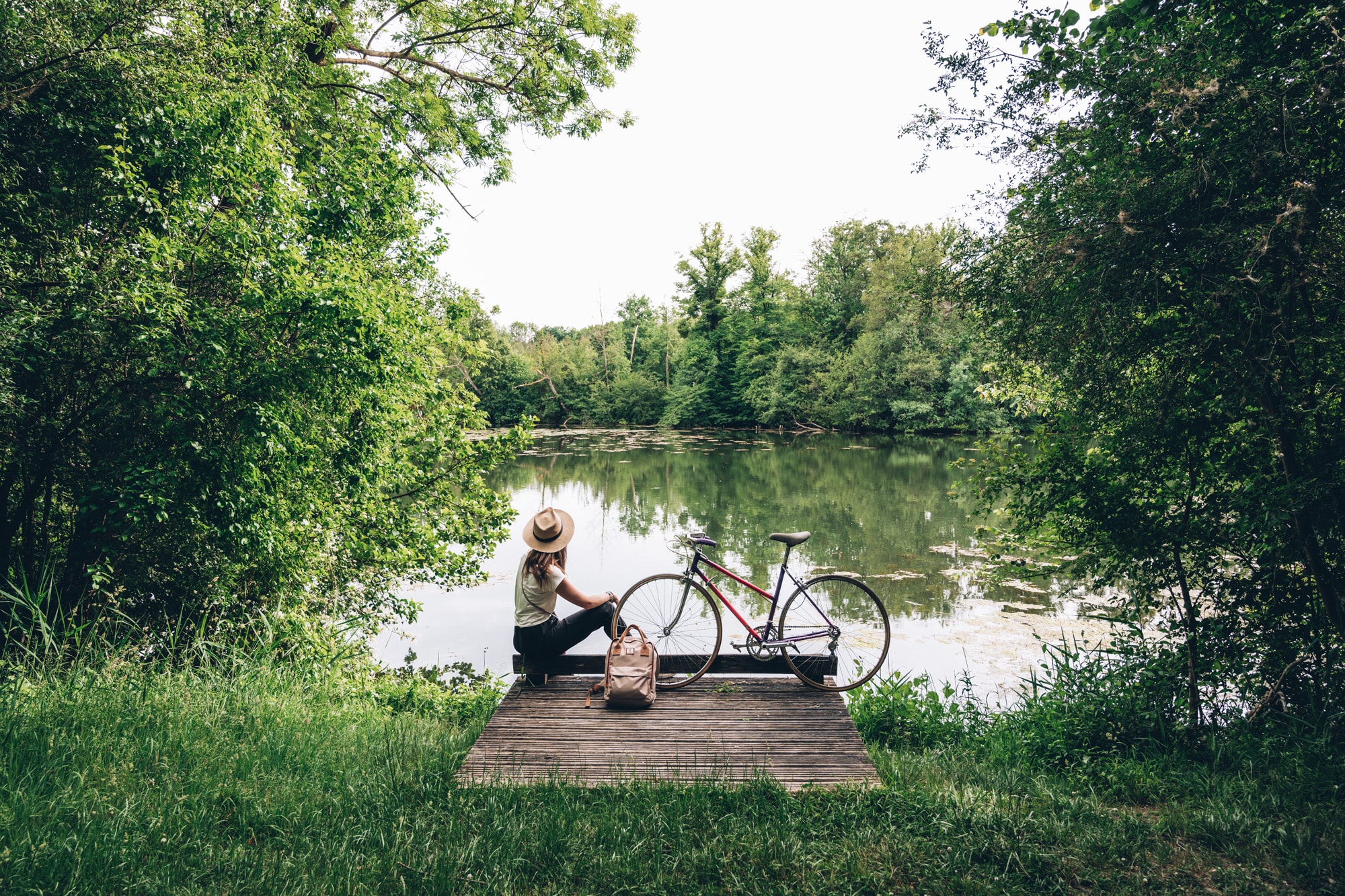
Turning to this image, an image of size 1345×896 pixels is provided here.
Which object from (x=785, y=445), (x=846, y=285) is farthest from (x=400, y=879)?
(x=846, y=285)

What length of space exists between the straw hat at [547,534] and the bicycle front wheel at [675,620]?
574 millimetres

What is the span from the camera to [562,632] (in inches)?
171

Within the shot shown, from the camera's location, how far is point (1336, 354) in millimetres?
3316

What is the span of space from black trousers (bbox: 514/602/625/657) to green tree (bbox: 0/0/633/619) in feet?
6.65

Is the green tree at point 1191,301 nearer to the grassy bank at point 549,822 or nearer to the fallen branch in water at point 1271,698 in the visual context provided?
the fallen branch in water at point 1271,698

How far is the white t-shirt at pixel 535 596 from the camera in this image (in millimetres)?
4238

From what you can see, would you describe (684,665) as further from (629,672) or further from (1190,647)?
(1190,647)

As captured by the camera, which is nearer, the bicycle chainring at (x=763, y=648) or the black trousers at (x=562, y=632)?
the black trousers at (x=562, y=632)

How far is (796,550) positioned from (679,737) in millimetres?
7885

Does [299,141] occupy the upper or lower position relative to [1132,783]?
upper

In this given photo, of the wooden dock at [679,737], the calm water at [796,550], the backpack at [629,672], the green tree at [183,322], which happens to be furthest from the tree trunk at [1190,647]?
the green tree at [183,322]

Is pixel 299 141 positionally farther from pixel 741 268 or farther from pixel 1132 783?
pixel 741 268

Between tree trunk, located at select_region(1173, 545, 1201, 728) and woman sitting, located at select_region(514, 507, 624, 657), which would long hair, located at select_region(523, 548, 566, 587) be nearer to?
woman sitting, located at select_region(514, 507, 624, 657)

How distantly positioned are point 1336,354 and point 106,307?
7.06 metres
